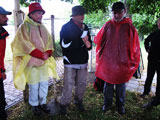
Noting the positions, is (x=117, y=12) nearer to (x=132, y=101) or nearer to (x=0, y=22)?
(x=0, y=22)

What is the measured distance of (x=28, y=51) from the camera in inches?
96.9

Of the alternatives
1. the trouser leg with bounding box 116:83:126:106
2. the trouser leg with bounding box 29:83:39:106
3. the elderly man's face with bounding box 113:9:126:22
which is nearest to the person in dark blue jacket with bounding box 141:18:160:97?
the trouser leg with bounding box 116:83:126:106

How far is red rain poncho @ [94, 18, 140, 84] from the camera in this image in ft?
8.64

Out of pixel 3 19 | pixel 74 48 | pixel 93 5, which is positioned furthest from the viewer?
pixel 93 5

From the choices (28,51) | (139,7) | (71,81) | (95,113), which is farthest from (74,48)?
(139,7)

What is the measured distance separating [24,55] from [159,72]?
108 inches

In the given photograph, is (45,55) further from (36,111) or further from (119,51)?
(119,51)

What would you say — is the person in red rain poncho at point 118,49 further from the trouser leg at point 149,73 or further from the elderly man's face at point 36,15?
the elderly man's face at point 36,15

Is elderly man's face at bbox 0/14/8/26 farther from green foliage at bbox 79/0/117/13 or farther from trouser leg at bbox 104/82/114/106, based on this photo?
green foliage at bbox 79/0/117/13

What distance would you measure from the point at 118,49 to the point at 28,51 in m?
1.57

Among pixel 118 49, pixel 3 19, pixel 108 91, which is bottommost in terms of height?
pixel 108 91

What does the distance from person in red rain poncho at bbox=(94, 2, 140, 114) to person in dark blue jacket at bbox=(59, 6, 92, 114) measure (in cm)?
36

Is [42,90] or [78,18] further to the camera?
[42,90]

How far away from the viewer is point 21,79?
2.52m
